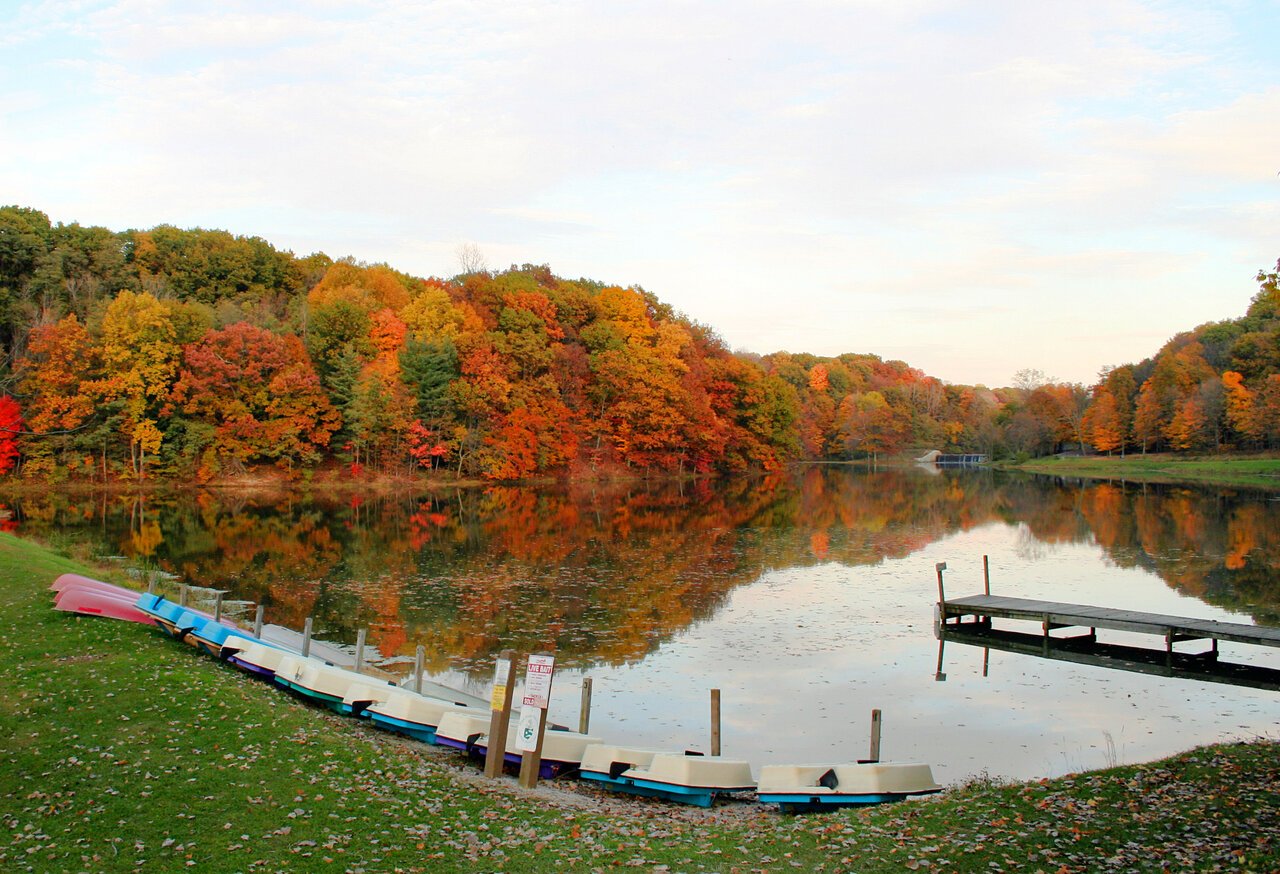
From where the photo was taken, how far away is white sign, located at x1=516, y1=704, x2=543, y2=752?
998 cm

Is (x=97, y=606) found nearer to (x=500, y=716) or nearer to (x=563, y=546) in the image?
(x=500, y=716)

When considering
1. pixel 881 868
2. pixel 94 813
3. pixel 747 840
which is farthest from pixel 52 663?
pixel 881 868

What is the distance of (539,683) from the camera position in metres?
10.0

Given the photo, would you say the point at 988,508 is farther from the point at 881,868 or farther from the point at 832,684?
the point at 881,868

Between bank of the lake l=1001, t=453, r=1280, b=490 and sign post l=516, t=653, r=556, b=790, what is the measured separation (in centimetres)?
6346

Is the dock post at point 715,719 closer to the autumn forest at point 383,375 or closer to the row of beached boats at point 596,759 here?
the row of beached boats at point 596,759

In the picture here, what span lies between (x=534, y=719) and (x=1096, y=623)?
1014cm

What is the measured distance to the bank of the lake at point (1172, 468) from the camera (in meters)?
66.6

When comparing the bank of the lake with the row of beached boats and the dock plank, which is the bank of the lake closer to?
the dock plank

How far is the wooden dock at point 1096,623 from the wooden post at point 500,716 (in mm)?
10065

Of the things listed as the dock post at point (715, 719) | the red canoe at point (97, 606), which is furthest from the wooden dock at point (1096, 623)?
the red canoe at point (97, 606)

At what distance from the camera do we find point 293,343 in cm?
5766

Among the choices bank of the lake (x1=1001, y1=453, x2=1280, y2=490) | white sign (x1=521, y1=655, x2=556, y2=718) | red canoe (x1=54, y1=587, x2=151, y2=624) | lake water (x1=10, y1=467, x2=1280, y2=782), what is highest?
bank of the lake (x1=1001, y1=453, x2=1280, y2=490)

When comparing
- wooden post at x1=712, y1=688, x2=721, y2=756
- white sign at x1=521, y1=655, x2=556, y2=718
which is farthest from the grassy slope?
wooden post at x1=712, y1=688, x2=721, y2=756
